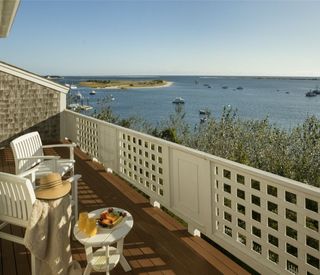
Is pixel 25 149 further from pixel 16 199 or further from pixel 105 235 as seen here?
pixel 105 235

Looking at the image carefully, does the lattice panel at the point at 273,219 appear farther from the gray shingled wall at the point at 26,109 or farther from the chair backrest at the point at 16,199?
the gray shingled wall at the point at 26,109

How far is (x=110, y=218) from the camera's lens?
2492 mm

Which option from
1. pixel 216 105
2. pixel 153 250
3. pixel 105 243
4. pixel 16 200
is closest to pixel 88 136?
pixel 153 250

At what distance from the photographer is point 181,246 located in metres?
3.19

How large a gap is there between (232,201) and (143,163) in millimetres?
2132

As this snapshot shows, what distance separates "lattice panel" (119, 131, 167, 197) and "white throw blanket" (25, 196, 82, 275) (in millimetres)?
1919

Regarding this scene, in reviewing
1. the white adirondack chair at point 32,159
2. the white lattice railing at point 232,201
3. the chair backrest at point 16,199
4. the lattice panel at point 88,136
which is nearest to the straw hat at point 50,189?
the chair backrest at point 16,199

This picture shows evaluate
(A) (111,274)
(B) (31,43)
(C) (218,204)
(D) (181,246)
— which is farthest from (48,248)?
(B) (31,43)

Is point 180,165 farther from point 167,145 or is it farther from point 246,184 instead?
point 246,184

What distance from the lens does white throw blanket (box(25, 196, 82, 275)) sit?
2164 mm

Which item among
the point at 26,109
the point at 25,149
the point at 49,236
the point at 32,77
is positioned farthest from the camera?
the point at 26,109

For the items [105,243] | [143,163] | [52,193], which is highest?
[52,193]

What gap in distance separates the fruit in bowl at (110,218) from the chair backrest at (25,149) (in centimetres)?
183

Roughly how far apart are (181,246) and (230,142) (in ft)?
25.8
